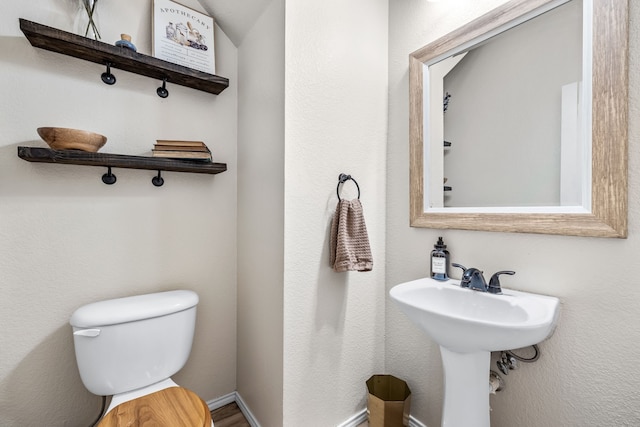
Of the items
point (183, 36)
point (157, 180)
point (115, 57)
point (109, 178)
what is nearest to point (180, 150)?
point (157, 180)

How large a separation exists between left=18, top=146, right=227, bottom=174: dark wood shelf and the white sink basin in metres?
1.03

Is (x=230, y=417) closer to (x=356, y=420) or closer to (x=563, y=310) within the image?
(x=356, y=420)

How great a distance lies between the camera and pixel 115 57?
1099mm

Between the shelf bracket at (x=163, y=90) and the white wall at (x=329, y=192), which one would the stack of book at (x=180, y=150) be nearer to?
the shelf bracket at (x=163, y=90)

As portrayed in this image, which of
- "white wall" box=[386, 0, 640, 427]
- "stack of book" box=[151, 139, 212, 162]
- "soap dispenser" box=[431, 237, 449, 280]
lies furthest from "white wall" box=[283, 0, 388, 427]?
"stack of book" box=[151, 139, 212, 162]

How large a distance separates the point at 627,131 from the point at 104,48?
182 centimetres

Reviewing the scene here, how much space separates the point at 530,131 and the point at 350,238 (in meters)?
0.81

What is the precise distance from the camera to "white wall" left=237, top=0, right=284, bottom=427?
3.74ft

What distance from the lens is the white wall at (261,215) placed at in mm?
1141

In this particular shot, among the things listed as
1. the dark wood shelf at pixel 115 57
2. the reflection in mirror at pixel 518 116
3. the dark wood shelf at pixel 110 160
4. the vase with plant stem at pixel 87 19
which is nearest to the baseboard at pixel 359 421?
the reflection in mirror at pixel 518 116

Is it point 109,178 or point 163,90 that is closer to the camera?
point 109,178

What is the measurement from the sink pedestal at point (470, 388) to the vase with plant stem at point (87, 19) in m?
1.89

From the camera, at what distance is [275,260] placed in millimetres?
→ 1163

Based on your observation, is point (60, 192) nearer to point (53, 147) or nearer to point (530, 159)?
point (53, 147)
